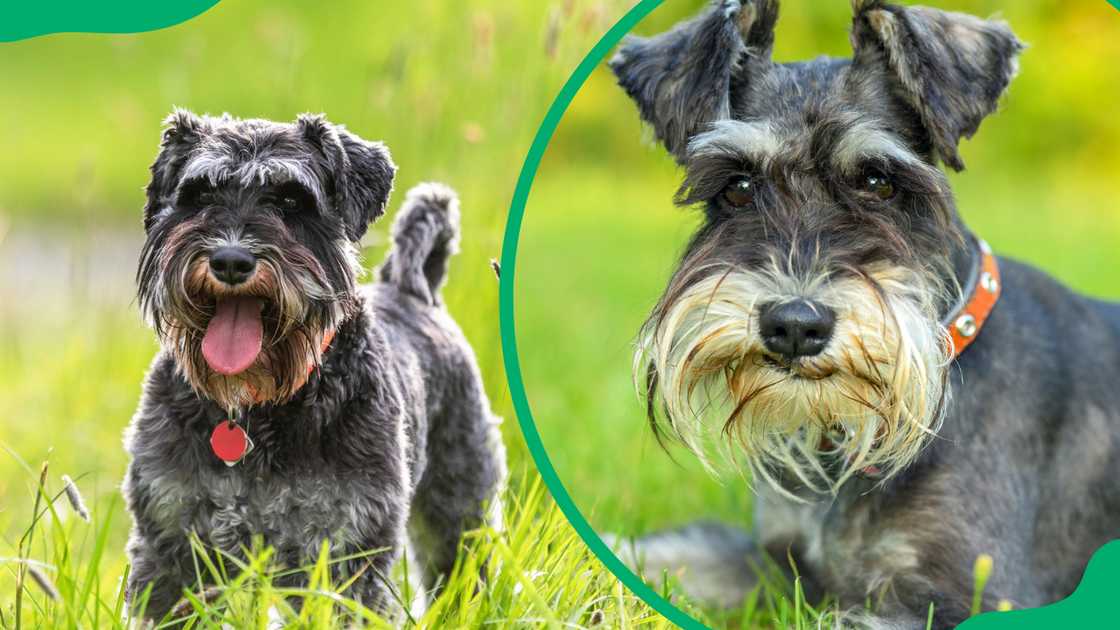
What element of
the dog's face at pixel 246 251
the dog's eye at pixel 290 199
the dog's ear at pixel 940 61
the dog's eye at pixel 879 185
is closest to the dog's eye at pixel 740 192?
the dog's eye at pixel 879 185

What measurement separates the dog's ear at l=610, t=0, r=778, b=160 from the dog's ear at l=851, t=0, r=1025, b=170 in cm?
32

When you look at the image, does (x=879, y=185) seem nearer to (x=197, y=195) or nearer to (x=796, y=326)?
(x=796, y=326)

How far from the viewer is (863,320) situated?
3.16 m

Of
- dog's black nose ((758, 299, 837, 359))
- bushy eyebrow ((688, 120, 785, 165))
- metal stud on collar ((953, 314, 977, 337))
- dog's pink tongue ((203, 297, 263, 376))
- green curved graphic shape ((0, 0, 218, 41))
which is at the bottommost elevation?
metal stud on collar ((953, 314, 977, 337))

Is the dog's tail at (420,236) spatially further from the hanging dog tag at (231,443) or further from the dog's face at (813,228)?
the hanging dog tag at (231,443)

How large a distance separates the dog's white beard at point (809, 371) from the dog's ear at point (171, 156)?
134 cm

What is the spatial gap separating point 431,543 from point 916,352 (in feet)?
5.40

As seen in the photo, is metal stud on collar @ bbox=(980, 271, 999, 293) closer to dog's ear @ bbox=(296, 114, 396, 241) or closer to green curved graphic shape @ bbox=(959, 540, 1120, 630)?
green curved graphic shape @ bbox=(959, 540, 1120, 630)

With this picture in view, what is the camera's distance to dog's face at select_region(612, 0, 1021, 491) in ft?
10.5

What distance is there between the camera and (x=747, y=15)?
12.5ft

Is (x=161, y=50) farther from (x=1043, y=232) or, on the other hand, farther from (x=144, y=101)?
(x=1043, y=232)

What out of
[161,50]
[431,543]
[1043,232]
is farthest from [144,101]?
[1043,232]

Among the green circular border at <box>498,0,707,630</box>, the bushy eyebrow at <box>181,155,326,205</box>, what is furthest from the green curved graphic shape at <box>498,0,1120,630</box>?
the bushy eyebrow at <box>181,155,326,205</box>

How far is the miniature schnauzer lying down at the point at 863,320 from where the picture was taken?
3264mm
